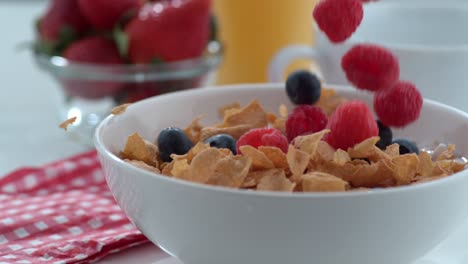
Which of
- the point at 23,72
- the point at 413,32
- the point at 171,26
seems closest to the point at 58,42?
the point at 171,26

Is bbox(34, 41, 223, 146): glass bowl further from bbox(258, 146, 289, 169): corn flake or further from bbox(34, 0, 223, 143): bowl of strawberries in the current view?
bbox(258, 146, 289, 169): corn flake

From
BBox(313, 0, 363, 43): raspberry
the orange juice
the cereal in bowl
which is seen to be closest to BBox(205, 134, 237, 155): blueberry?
the cereal in bowl

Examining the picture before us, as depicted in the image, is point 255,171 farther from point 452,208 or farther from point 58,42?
A: point 58,42

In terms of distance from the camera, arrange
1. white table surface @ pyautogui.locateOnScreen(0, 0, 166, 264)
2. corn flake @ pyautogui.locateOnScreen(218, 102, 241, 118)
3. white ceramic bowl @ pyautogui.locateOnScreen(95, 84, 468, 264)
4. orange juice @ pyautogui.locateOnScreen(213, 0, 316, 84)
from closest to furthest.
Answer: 1. white ceramic bowl @ pyautogui.locateOnScreen(95, 84, 468, 264)
2. corn flake @ pyautogui.locateOnScreen(218, 102, 241, 118)
3. white table surface @ pyautogui.locateOnScreen(0, 0, 166, 264)
4. orange juice @ pyautogui.locateOnScreen(213, 0, 316, 84)

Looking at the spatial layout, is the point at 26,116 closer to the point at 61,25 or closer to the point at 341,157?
the point at 61,25

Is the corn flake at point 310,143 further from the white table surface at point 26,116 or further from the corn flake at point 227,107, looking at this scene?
the white table surface at point 26,116

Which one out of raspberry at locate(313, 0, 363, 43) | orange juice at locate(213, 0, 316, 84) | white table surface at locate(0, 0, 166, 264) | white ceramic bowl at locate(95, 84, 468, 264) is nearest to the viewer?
white ceramic bowl at locate(95, 84, 468, 264)

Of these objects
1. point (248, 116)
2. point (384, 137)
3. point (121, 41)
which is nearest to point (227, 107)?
point (248, 116)
